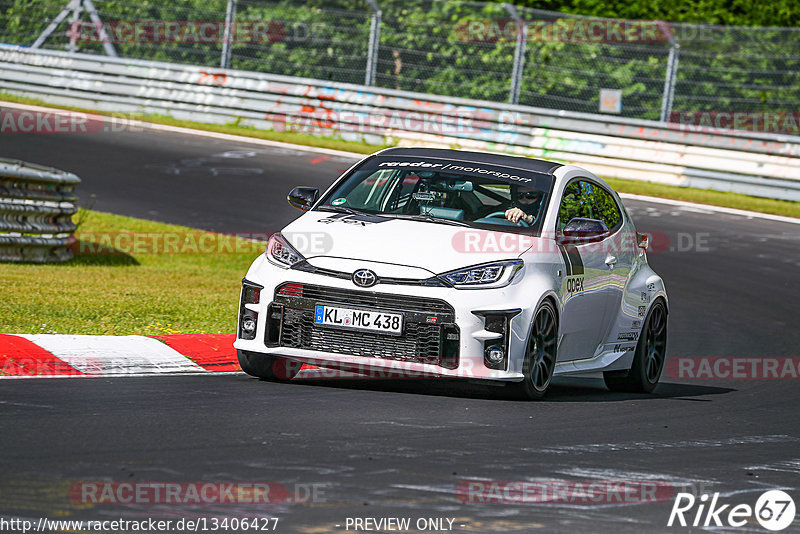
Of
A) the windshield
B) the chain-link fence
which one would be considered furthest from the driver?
the chain-link fence

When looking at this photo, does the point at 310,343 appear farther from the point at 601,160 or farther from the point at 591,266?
the point at 601,160

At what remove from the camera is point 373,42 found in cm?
2559

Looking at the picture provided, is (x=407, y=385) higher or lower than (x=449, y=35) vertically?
lower

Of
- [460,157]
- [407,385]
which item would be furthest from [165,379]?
[460,157]

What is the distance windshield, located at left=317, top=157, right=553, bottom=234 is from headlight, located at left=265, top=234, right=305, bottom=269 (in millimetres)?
641

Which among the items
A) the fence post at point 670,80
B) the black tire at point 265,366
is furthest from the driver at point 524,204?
the fence post at point 670,80

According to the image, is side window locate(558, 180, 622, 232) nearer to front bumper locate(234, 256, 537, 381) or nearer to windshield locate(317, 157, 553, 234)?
windshield locate(317, 157, 553, 234)

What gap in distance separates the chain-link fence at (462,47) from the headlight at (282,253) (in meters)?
15.7

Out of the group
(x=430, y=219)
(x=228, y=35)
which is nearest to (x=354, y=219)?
(x=430, y=219)

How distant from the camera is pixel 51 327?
1042cm

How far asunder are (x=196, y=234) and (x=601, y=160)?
8829 mm

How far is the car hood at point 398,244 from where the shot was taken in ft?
27.9

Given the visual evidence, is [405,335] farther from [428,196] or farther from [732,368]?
[732,368]

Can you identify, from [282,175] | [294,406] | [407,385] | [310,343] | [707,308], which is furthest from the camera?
[282,175]
